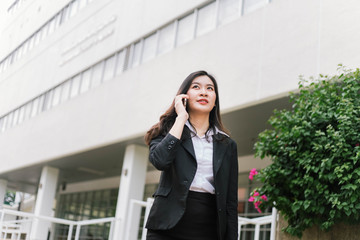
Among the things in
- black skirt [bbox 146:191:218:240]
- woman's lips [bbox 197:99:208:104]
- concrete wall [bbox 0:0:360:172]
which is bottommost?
black skirt [bbox 146:191:218:240]

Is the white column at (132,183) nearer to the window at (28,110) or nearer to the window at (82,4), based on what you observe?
the window at (82,4)

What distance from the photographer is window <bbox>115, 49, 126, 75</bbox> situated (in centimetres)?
1331

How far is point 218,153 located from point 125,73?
35.9ft

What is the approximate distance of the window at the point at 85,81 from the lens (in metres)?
14.9

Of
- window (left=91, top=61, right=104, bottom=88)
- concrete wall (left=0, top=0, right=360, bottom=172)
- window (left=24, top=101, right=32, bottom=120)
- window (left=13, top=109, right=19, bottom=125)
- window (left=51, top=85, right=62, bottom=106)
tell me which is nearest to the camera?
concrete wall (left=0, top=0, right=360, bottom=172)

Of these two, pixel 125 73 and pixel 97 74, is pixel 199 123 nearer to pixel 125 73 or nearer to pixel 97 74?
pixel 125 73

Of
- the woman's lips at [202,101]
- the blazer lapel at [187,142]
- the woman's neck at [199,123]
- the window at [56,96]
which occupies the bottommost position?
the blazer lapel at [187,142]

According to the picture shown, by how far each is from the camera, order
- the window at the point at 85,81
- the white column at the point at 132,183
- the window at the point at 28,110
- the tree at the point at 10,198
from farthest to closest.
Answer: the tree at the point at 10,198
the window at the point at 28,110
the window at the point at 85,81
the white column at the point at 132,183

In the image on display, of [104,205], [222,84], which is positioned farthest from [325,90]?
[104,205]

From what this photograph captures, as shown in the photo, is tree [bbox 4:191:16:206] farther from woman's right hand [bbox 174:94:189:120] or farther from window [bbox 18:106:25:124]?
woman's right hand [bbox 174:94:189:120]

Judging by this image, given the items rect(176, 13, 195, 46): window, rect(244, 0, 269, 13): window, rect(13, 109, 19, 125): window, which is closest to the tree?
rect(13, 109, 19, 125): window

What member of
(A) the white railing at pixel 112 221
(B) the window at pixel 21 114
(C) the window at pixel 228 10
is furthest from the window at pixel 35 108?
(C) the window at pixel 228 10

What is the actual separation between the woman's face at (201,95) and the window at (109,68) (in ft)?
38.0

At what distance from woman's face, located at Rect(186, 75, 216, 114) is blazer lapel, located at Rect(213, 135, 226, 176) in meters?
0.18
